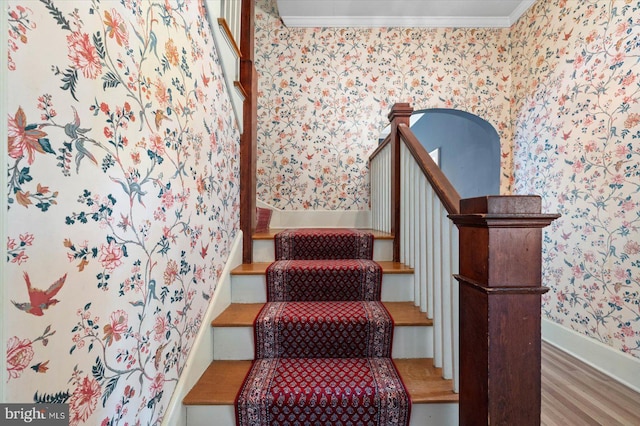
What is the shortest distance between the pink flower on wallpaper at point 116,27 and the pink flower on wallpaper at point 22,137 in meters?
0.30

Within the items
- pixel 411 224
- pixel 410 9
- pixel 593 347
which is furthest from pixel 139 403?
pixel 410 9

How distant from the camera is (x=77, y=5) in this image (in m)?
0.54

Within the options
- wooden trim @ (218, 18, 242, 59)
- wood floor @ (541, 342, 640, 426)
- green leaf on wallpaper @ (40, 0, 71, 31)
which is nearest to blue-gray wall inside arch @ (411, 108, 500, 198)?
wood floor @ (541, 342, 640, 426)

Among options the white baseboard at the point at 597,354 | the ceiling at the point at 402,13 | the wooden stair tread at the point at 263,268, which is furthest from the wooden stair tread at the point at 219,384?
the ceiling at the point at 402,13

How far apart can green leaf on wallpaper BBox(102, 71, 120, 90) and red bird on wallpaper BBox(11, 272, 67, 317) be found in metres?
0.42

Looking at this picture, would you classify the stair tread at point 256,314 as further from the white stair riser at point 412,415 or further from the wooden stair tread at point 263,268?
the white stair riser at point 412,415

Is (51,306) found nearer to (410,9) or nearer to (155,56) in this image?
(155,56)

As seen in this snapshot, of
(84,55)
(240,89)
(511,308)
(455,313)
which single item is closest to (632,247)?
(455,313)

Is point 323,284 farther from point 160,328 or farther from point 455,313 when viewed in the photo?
point 160,328

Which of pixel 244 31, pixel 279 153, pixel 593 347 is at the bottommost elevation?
pixel 593 347

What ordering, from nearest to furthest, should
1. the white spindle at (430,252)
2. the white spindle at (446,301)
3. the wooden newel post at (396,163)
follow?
the white spindle at (446,301) → the white spindle at (430,252) → the wooden newel post at (396,163)

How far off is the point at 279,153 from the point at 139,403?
236 cm

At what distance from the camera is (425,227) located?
1259 millimetres

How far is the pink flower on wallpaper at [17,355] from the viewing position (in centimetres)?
42
